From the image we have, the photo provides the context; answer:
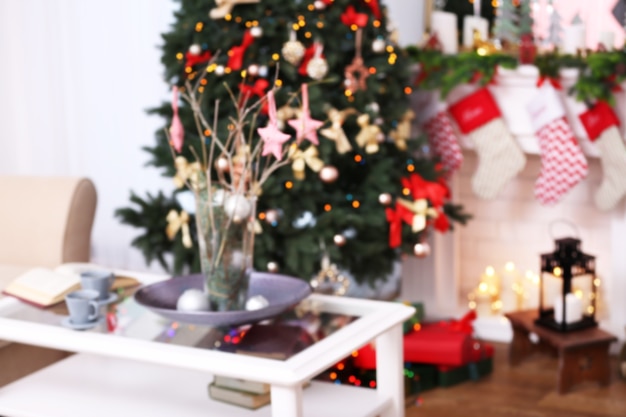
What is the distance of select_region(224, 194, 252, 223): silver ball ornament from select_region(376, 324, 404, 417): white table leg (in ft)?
1.49

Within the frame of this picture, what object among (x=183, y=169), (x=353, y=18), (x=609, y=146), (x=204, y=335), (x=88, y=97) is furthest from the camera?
(x=88, y=97)

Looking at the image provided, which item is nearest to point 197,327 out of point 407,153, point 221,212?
point 221,212

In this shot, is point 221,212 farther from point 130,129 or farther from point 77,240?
point 130,129

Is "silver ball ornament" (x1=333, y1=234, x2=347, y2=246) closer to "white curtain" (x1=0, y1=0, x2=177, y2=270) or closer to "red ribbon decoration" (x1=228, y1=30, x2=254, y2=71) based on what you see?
"red ribbon decoration" (x1=228, y1=30, x2=254, y2=71)

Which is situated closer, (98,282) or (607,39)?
(98,282)

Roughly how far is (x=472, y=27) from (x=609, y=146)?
722mm

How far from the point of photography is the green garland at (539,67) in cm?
375

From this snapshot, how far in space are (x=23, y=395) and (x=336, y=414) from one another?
0.81m

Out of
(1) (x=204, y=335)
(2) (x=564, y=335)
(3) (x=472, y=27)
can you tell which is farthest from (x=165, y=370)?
(3) (x=472, y=27)

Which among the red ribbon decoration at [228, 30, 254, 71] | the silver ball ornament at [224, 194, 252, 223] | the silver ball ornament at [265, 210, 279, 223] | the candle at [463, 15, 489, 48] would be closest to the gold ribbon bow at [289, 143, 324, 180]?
the silver ball ornament at [265, 210, 279, 223]

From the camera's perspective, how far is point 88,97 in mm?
4863

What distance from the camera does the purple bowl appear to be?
2.60 metres

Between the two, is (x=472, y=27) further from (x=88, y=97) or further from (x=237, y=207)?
(x=237, y=207)

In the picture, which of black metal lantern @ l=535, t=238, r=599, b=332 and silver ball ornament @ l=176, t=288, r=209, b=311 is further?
black metal lantern @ l=535, t=238, r=599, b=332
